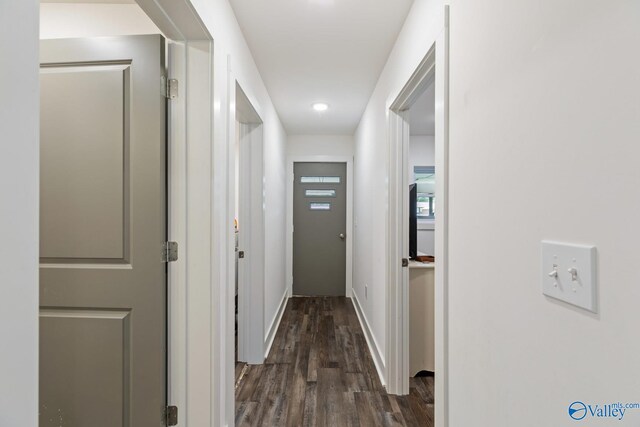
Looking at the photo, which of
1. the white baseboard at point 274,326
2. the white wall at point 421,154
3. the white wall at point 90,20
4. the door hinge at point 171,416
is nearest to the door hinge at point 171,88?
the white wall at point 90,20

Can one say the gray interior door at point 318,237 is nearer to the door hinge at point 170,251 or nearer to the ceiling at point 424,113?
the ceiling at point 424,113

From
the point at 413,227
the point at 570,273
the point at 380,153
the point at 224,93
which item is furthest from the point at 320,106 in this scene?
the point at 570,273

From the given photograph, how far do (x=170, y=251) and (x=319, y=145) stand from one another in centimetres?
362

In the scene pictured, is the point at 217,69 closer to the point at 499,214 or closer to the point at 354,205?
the point at 499,214

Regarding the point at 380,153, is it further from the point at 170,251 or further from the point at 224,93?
the point at 170,251

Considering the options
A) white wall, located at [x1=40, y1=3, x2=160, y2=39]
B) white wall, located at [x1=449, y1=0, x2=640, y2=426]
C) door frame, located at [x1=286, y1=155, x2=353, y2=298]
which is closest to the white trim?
white wall, located at [x1=40, y1=3, x2=160, y2=39]

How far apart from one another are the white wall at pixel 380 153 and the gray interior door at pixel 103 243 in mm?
1202

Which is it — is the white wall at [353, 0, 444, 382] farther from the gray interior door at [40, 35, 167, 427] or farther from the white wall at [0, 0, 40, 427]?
the white wall at [0, 0, 40, 427]

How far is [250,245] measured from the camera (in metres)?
2.71

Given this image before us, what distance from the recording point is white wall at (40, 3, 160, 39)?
1611mm

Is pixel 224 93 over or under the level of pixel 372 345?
over

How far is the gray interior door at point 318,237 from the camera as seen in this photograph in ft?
15.9

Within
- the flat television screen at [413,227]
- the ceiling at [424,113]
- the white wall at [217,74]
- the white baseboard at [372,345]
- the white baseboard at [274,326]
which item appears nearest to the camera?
the white wall at [217,74]


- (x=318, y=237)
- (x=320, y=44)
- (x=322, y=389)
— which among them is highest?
(x=320, y=44)
